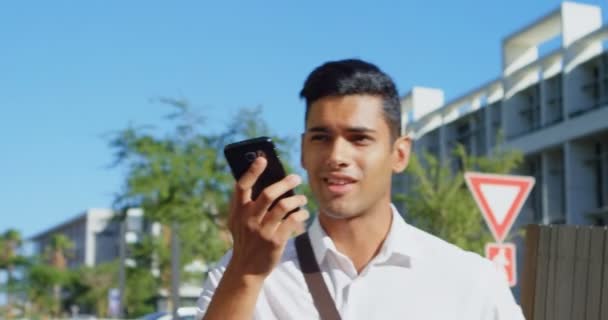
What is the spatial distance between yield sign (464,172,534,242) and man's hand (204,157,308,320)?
8.40 m

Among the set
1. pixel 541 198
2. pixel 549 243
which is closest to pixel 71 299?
pixel 541 198

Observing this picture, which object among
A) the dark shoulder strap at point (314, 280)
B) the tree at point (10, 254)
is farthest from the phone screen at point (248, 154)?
the tree at point (10, 254)

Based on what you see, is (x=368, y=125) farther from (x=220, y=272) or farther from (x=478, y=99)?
(x=478, y=99)

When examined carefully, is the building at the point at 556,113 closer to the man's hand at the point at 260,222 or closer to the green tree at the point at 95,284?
the man's hand at the point at 260,222

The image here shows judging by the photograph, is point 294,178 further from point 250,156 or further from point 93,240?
point 93,240

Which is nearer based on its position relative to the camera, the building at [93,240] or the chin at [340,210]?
the chin at [340,210]

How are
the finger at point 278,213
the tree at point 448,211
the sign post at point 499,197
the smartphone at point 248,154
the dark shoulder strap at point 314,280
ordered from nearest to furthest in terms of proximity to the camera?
the finger at point 278,213 → the smartphone at point 248,154 → the dark shoulder strap at point 314,280 → the sign post at point 499,197 → the tree at point 448,211

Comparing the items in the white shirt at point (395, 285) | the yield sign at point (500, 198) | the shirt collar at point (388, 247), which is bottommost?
the white shirt at point (395, 285)

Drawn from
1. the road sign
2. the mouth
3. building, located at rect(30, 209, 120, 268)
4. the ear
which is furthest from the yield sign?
building, located at rect(30, 209, 120, 268)

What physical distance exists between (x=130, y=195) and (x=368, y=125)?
104 feet

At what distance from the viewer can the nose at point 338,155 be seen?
7.72 ft

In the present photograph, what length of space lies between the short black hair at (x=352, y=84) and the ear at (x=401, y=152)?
50 millimetres

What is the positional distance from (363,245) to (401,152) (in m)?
0.24

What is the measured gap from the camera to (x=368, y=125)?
94.9 inches
